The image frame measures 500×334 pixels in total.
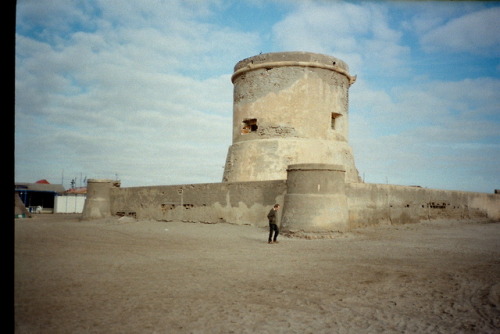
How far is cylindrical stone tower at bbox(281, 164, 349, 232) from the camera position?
30.2 feet

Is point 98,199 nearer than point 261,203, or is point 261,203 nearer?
point 261,203

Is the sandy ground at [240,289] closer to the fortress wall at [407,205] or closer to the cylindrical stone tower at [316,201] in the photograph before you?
the cylindrical stone tower at [316,201]

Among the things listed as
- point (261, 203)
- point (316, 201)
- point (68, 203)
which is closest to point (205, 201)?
point (261, 203)

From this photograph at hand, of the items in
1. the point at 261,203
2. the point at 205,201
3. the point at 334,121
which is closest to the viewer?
the point at 261,203

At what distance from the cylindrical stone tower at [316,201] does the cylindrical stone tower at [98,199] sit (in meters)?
10.4

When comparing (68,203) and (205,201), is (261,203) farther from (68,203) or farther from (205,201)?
(68,203)

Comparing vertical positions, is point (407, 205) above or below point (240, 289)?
above

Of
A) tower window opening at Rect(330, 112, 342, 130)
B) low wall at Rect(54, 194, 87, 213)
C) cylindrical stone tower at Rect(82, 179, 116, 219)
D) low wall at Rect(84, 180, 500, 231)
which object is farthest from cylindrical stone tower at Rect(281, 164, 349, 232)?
low wall at Rect(54, 194, 87, 213)

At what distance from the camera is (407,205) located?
12820 millimetres

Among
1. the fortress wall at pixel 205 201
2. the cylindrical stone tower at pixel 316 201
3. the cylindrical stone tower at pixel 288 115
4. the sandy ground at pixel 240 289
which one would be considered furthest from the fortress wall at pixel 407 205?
the sandy ground at pixel 240 289

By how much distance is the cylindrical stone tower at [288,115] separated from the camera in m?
14.0

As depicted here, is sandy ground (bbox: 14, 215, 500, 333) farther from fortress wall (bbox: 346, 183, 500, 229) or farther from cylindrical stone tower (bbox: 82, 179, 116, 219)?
cylindrical stone tower (bbox: 82, 179, 116, 219)

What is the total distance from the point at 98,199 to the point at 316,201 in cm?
1156

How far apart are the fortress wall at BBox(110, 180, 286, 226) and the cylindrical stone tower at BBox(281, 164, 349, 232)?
3.88 ft
